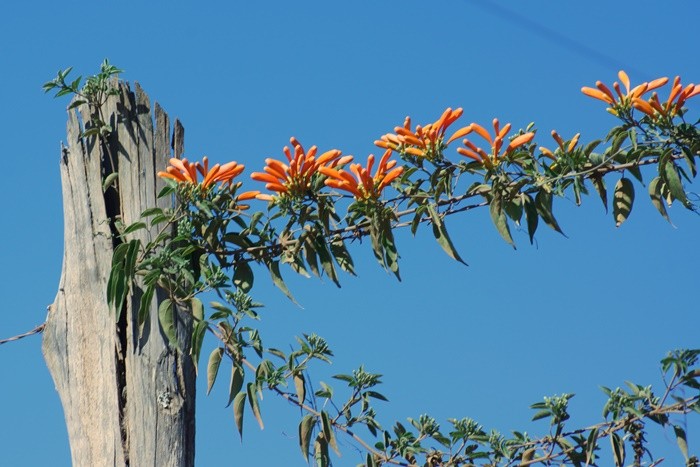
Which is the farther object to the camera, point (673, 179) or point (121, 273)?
point (121, 273)

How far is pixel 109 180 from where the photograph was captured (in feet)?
13.7

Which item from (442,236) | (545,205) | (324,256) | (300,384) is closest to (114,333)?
(300,384)

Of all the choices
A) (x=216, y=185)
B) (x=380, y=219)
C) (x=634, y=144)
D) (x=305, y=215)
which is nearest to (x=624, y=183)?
(x=634, y=144)

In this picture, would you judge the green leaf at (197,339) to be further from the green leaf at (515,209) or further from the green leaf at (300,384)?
the green leaf at (515,209)

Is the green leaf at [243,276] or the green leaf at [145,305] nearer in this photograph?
the green leaf at [145,305]

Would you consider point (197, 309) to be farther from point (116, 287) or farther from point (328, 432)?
point (328, 432)

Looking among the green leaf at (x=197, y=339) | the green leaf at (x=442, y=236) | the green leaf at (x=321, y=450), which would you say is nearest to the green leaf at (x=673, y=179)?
the green leaf at (x=442, y=236)

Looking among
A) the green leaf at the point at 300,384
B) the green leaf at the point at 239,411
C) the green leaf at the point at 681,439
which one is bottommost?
the green leaf at the point at 681,439

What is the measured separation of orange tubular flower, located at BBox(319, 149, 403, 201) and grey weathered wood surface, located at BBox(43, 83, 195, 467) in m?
0.74

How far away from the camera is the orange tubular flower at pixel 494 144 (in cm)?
379

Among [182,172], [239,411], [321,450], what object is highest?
[182,172]

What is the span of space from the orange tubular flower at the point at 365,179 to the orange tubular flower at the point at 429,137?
77 millimetres

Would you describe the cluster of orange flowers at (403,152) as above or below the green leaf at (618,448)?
above

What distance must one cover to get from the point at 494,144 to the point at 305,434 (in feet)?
4.36
